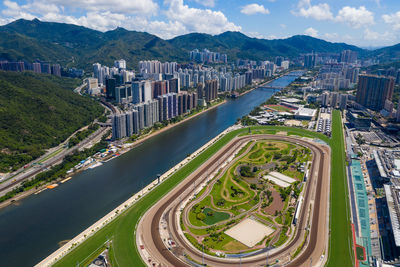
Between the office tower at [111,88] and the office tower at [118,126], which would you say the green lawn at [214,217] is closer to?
the office tower at [118,126]

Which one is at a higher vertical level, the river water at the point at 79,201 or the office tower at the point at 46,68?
the office tower at the point at 46,68

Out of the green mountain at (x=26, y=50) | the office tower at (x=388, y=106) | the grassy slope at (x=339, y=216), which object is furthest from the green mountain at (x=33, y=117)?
the office tower at (x=388, y=106)

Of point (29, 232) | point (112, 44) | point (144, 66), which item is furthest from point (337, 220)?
point (112, 44)

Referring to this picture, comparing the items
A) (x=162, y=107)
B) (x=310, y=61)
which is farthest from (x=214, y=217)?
(x=310, y=61)

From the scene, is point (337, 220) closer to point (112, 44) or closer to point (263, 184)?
point (263, 184)

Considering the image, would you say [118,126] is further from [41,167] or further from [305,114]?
[305,114]

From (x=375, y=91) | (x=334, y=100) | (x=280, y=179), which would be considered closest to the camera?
(x=280, y=179)
